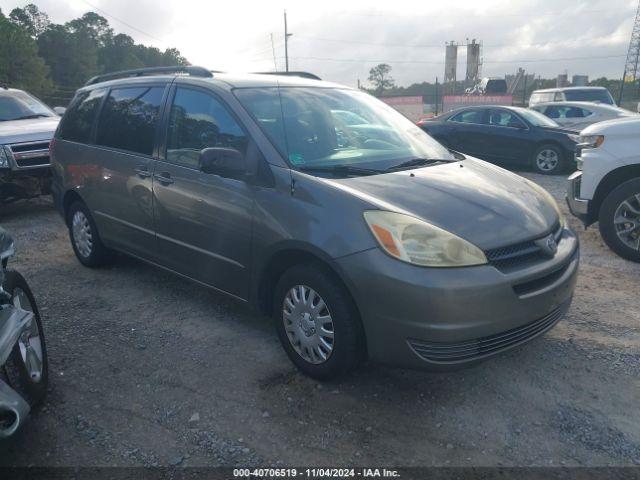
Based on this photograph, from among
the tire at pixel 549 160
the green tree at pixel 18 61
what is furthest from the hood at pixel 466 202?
the green tree at pixel 18 61

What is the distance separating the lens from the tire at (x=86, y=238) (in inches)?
208

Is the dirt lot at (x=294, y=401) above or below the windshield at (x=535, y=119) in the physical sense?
below

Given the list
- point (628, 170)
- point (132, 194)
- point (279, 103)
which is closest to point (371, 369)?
point (279, 103)

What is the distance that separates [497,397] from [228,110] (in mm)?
2492

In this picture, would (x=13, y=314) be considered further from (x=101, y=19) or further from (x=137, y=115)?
(x=101, y=19)

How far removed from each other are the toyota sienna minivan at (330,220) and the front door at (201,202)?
0.01 meters

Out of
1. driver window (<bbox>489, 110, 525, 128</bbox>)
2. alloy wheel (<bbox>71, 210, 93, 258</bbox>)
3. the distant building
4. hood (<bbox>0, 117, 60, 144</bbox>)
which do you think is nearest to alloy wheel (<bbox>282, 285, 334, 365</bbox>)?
alloy wheel (<bbox>71, 210, 93, 258</bbox>)

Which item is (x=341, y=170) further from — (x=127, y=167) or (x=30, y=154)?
(x=30, y=154)

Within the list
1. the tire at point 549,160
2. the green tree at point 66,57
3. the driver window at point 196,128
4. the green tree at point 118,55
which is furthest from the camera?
the green tree at point 118,55

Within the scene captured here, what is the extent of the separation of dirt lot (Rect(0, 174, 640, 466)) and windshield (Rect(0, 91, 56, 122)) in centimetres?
576

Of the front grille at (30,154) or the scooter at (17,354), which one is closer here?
the scooter at (17,354)

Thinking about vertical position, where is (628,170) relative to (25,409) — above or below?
above

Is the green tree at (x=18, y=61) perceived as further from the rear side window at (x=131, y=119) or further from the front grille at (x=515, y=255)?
the front grille at (x=515, y=255)

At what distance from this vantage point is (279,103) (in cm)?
383
